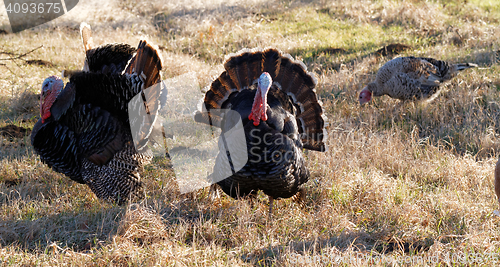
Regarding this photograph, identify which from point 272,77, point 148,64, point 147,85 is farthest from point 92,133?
point 272,77

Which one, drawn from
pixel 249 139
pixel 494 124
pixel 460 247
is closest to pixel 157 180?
pixel 249 139

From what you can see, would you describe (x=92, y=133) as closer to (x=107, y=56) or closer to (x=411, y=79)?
(x=107, y=56)

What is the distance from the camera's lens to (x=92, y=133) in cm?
361

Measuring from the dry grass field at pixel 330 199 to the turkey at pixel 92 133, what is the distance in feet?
0.90

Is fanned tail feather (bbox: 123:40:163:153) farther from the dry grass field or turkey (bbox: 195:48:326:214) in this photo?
the dry grass field

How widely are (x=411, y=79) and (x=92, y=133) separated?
4549 mm

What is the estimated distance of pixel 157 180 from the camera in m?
4.19

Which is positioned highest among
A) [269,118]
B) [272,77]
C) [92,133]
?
[272,77]

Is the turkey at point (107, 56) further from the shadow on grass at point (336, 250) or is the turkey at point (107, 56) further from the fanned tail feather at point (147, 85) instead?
the shadow on grass at point (336, 250)

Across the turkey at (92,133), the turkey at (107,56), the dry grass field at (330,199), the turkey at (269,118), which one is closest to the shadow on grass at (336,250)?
the dry grass field at (330,199)

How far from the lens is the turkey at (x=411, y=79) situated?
19.0 ft

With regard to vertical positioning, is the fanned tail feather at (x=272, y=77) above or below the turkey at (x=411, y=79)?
above

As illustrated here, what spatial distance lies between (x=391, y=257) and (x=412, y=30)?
7.82 meters

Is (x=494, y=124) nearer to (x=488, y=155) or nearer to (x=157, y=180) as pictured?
(x=488, y=155)
